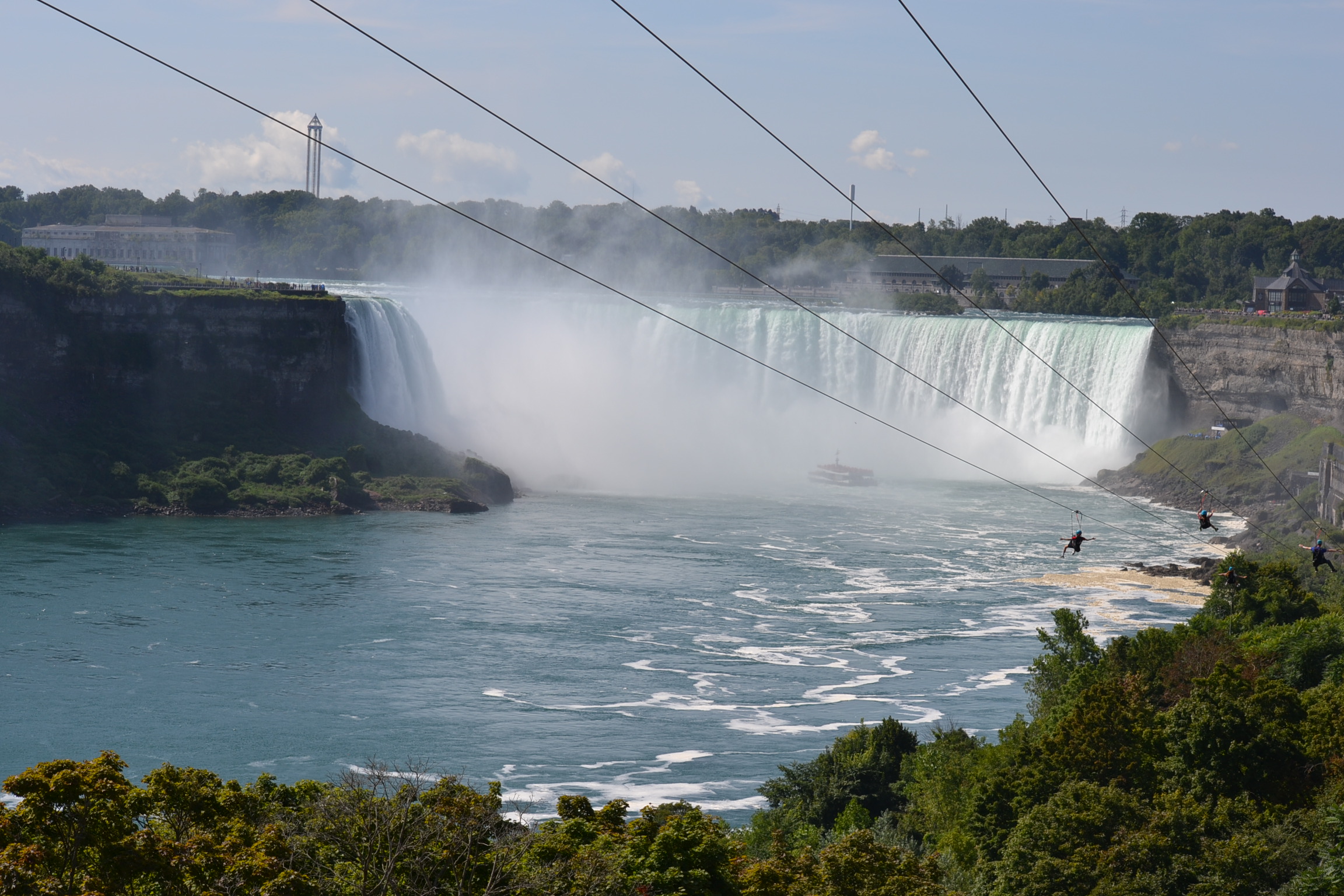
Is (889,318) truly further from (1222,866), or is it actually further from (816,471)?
(1222,866)

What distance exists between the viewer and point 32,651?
26969 millimetres

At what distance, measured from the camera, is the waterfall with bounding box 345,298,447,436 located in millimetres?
55812

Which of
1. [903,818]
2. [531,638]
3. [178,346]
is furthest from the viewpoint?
[178,346]

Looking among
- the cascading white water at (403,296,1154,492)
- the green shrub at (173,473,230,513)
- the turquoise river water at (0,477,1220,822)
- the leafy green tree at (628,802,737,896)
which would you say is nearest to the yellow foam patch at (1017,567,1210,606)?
the turquoise river water at (0,477,1220,822)

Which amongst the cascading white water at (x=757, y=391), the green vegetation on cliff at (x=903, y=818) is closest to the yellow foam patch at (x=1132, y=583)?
the green vegetation on cliff at (x=903, y=818)

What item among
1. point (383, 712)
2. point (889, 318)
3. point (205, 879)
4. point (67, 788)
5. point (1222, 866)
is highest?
point (889, 318)

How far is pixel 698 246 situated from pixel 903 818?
3149 inches

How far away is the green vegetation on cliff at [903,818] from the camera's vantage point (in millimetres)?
9992

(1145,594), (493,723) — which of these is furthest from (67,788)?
(1145,594)

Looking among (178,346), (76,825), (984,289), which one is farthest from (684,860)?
(984,289)

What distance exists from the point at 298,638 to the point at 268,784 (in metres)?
16.8

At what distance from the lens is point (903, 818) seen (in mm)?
19125

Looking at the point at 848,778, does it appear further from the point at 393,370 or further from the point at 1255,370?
the point at 1255,370

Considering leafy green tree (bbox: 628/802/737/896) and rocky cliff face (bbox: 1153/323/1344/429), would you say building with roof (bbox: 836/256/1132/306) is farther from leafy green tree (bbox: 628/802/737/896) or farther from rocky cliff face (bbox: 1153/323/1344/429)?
leafy green tree (bbox: 628/802/737/896)
